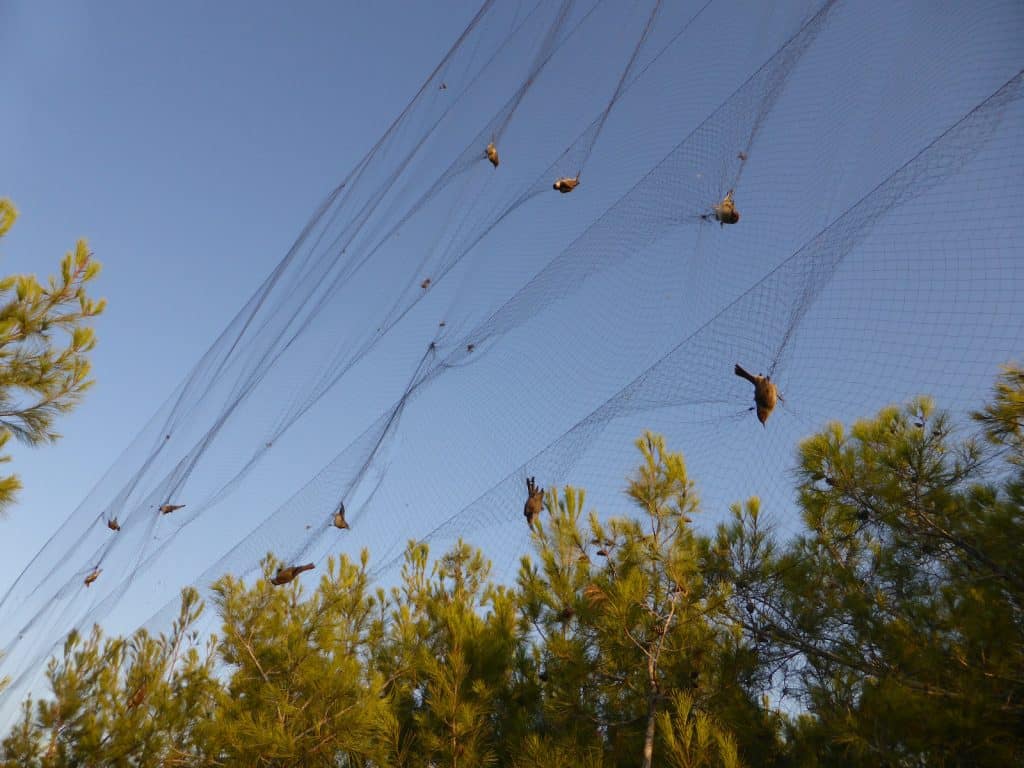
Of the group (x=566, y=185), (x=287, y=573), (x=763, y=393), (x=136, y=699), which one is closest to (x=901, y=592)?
(x=763, y=393)

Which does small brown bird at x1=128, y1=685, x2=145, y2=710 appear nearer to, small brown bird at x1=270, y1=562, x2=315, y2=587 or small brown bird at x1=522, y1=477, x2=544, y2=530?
small brown bird at x1=270, y1=562, x2=315, y2=587

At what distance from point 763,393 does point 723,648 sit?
1.78 m

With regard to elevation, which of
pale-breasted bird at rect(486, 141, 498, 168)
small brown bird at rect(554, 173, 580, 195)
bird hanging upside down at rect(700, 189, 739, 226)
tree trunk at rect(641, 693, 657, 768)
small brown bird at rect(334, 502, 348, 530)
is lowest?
tree trunk at rect(641, 693, 657, 768)

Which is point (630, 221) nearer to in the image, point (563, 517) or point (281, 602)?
point (563, 517)

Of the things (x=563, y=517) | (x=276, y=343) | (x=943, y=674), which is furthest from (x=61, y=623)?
(x=943, y=674)

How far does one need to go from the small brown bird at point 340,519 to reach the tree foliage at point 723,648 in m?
0.89

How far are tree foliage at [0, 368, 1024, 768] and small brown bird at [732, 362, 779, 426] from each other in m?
1.14

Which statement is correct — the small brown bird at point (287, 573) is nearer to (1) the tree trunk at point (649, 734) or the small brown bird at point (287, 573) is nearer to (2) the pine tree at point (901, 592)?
(1) the tree trunk at point (649, 734)

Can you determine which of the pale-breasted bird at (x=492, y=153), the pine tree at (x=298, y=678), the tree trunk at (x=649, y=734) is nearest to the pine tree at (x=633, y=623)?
the tree trunk at (x=649, y=734)

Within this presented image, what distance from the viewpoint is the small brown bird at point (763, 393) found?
2.80 metres

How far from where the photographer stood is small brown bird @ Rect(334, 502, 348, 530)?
178 inches

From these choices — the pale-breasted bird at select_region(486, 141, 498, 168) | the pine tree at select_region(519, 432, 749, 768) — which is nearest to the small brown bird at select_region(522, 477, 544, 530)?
the pine tree at select_region(519, 432, 749, 768)

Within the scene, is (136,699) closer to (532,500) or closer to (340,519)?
(340,519)

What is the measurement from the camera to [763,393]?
2.80 metres
